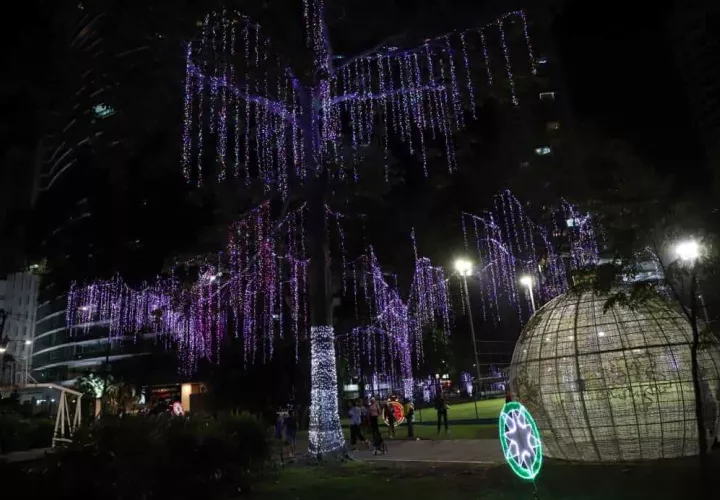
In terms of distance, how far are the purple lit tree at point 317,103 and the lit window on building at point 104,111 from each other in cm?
203

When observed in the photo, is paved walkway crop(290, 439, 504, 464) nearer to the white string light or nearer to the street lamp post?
the white string light

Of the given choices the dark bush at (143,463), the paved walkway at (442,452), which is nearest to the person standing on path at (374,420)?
the paved walkway at (442,452)

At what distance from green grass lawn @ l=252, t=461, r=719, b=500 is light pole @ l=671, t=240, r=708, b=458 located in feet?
3.69

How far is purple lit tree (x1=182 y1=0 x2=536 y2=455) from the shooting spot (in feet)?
43.7

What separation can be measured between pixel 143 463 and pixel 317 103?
1014cm

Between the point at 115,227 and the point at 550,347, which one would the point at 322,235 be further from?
the point at 115,227

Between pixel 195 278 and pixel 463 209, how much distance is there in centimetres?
1047

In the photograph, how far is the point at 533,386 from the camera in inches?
344

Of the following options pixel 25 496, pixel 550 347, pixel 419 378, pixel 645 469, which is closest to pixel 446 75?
pixel 550 347

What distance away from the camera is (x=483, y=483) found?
29.0ft

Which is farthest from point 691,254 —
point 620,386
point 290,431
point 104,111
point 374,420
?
point 104,111

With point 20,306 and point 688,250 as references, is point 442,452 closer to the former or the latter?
point 688,250

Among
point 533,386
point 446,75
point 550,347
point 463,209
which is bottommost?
point 533,386

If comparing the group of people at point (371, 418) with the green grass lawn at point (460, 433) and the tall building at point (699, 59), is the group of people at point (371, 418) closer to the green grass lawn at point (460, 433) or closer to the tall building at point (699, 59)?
the green grass lawn at point (460, 433)
